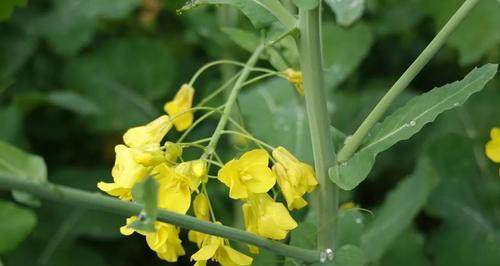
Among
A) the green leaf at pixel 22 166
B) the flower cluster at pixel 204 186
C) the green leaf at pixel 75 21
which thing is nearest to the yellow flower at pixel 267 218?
the flower cluster at pixel 204 186

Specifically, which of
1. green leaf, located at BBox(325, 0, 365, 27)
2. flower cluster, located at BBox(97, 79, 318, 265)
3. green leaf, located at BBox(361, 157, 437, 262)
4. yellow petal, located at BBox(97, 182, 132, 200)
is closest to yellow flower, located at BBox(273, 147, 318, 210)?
flower cluster, located at BBox(97, 79, 318, 265)

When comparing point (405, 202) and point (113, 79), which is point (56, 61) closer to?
point (113, 79)

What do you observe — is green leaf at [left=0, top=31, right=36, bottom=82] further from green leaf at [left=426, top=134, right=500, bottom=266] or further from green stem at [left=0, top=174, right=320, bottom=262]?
green stem at [left=0, top=174, right=320, bottom=262]

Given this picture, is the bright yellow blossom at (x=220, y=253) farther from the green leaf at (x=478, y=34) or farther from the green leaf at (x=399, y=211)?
the green leaf at (x=478, y=34)

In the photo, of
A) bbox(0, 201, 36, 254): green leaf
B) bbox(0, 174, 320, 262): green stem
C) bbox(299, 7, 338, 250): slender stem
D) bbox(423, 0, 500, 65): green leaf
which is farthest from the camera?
bbox(423, 0, 500, 65): green leaf

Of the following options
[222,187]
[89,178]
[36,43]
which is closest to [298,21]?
[222,187]

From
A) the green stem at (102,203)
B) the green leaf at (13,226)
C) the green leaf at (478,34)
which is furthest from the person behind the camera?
the green leaf at (478,34)
